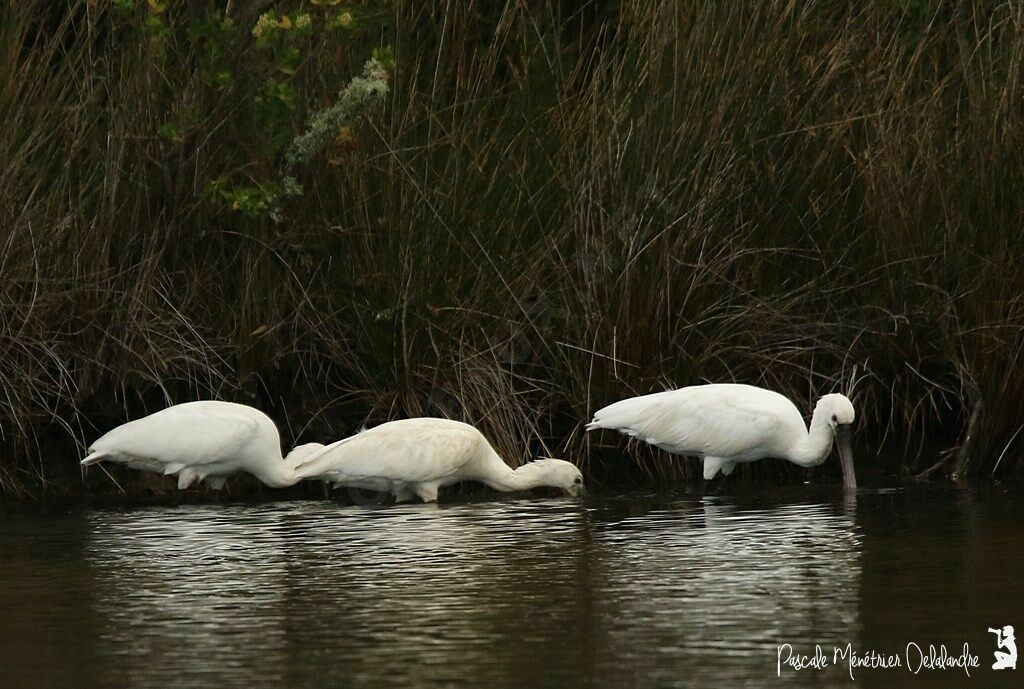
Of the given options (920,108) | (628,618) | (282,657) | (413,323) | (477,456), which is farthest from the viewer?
(920,108)

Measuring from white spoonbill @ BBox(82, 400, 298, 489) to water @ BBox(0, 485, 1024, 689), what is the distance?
27 cm

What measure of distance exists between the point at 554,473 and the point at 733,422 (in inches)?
40.4

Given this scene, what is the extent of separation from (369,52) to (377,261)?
62.8 inches

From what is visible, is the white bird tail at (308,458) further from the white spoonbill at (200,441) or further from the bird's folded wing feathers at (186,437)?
the bird's folded wing feathers at (186,437)

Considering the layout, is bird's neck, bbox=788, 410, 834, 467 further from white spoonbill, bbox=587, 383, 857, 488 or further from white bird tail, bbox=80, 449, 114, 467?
white bird tail, bbox=80, 449, 114, 467

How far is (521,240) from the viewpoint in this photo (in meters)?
11.6

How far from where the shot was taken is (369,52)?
12.4m

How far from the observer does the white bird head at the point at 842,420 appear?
34.7 feet

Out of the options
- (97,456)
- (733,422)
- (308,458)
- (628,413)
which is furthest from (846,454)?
(97,456)

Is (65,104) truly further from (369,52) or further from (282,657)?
(282,657)

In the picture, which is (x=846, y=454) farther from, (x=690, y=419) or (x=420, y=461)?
(x=420, y=461)

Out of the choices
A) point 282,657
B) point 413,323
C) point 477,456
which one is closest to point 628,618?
point 282,657

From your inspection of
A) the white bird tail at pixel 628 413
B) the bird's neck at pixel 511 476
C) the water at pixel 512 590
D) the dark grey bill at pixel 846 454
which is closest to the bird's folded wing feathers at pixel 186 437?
the water at pixel 512 590

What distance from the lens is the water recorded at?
636 cm
